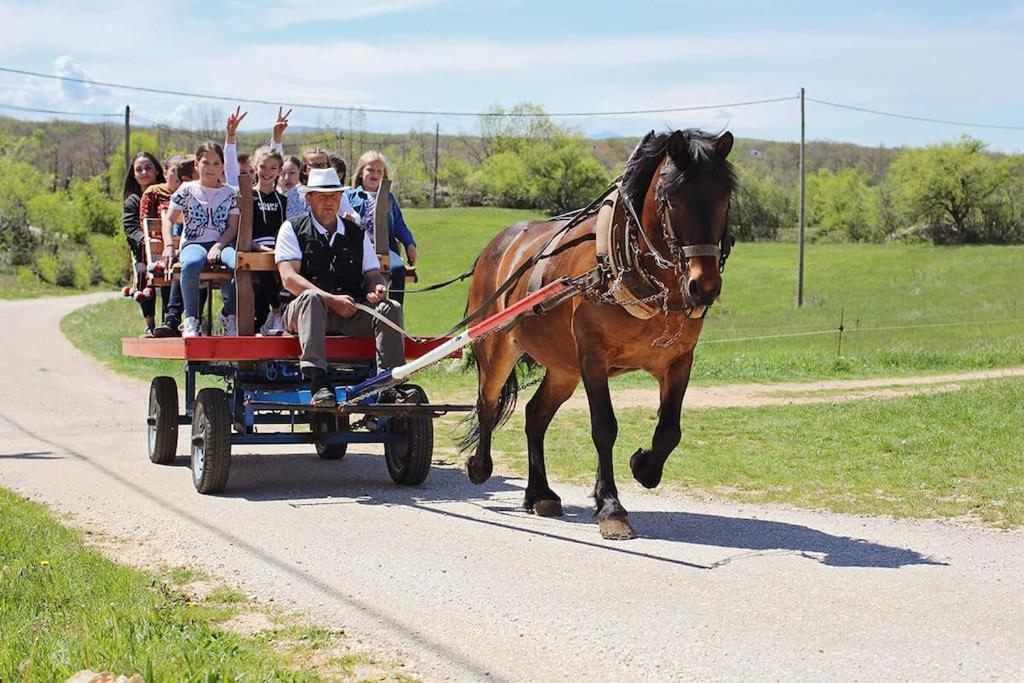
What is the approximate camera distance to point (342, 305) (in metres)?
9.26

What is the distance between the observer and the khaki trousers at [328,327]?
910 cm

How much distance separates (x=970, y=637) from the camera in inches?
211

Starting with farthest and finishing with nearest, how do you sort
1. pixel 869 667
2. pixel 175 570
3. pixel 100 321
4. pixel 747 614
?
pixel 100 321 < pixel 175 570 < pixel 747 614 < pixel 869 667

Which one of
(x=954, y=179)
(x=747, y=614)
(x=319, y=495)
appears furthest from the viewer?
(x=954, y=179)

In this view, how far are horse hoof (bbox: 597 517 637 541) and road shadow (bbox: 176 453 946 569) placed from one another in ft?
0.24

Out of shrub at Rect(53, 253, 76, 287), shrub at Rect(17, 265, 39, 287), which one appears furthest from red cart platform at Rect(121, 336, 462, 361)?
shrub at Rect(53, 253, 76, 287)

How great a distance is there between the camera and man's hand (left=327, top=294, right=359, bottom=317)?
9242 millimetres

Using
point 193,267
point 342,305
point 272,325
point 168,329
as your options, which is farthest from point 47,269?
point 342,305

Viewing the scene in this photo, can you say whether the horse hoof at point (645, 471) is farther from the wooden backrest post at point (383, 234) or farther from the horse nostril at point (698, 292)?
the wooden backrest post at point (383, 234)

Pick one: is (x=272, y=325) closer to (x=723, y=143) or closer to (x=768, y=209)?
(x=723, y=143)

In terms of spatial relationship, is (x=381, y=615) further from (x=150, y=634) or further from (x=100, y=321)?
(x=100, y=321)

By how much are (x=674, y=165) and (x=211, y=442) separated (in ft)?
14.1

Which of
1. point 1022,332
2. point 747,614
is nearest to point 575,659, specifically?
point 747,614

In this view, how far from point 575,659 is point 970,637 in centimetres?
178
